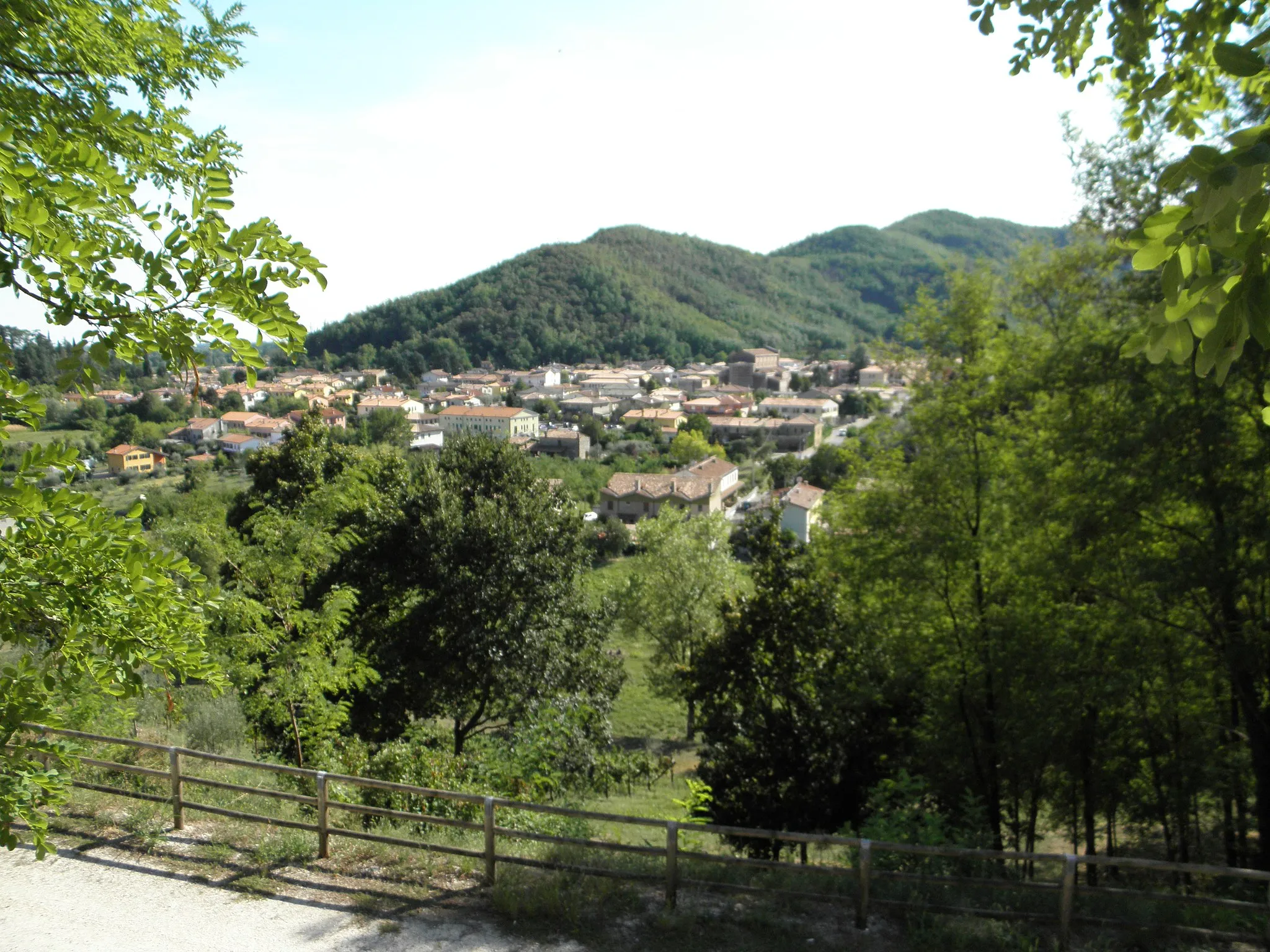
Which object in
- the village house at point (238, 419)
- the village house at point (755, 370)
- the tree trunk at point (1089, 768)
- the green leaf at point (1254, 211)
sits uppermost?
the village house at point (755, 370)

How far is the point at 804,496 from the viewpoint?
53875mm

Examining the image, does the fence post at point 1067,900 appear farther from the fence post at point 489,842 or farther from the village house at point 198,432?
the village house at point 198,432

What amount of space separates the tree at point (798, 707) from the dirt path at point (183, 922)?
14.9ft

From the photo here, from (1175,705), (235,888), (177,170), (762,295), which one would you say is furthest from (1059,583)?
(762,295)

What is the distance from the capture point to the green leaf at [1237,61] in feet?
4.61

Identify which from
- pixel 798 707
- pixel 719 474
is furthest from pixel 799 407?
pixel 798 707

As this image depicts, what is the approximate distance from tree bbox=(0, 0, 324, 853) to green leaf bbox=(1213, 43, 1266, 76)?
86.6 inches

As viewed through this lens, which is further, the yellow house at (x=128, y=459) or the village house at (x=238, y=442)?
the village house at (x=238, y=442)

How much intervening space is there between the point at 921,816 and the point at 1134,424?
3.91 meters

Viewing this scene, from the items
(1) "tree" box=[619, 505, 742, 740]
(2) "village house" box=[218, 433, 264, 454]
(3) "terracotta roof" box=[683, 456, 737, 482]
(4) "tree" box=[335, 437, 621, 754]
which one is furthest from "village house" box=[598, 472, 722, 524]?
(4) "tree" box=[335, 437, 621, 754]

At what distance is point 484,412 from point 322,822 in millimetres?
90753

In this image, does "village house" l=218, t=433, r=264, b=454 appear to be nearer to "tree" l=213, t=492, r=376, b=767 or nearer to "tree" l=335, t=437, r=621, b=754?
"tree" l=335, t=437, r=621, b=754

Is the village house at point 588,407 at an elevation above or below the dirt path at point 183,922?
above

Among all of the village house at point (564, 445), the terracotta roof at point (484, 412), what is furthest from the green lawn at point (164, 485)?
the terracotta roof at point (484, 412)
